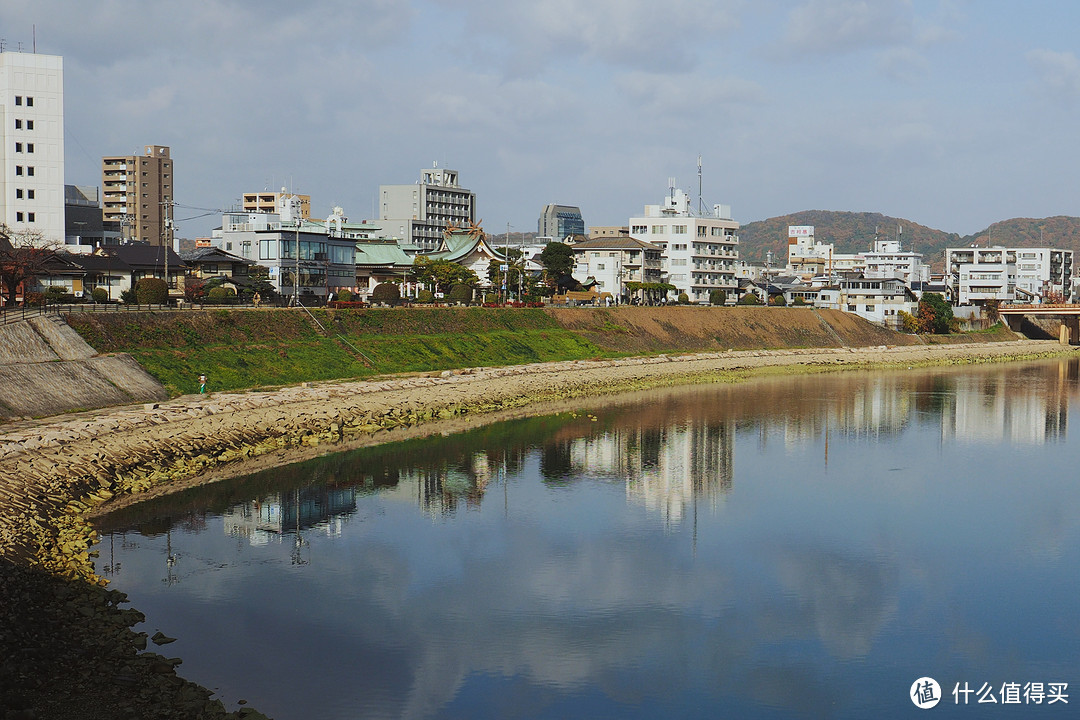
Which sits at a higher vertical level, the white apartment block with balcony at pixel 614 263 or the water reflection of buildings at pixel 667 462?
the white apartment block with balcony at pixel 614 263

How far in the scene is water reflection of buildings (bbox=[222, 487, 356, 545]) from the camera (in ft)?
84.2

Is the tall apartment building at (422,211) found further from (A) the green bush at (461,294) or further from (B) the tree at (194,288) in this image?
(B) the tree at (194,288)

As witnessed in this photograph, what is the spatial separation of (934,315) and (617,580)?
3372 inches

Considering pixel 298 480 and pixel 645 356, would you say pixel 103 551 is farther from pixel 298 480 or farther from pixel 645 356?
pixel 645 356

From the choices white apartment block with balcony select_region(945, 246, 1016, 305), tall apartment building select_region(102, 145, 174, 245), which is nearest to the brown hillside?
white apartment block with balcony select_region(945, 246, 1016, 305)

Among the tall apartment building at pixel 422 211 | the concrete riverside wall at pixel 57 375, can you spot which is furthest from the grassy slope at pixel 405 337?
the tall apartment building at pixel 422 211

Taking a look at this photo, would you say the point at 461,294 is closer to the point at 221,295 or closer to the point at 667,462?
the point at 221,295

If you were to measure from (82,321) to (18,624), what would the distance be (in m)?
28.2

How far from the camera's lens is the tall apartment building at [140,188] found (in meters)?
137

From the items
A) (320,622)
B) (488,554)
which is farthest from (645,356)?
(320,622)

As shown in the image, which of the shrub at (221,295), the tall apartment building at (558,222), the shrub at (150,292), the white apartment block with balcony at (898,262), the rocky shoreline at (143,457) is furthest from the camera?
the tall apartment building at (558,222)

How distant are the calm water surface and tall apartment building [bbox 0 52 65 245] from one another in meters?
48.4

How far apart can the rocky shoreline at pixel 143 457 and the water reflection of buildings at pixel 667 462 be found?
767 centimetres

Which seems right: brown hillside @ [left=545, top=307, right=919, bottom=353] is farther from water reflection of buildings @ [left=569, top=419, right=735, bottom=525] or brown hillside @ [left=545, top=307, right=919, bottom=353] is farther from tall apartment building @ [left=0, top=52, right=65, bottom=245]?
tall apartment building @ [left=0, top=52, right=65, bottom=245]
